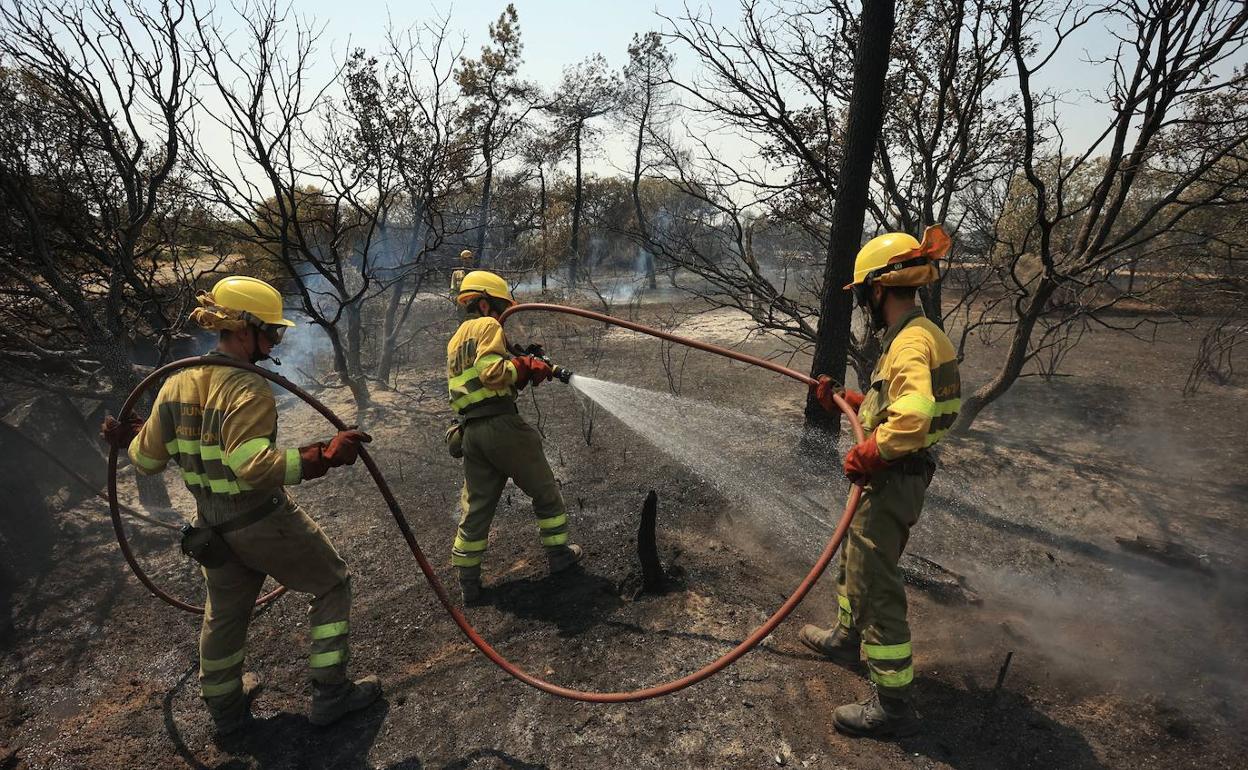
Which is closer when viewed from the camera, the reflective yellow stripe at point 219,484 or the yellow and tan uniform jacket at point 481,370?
the reflective yellow stripe at point 219,484

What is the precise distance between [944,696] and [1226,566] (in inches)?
137

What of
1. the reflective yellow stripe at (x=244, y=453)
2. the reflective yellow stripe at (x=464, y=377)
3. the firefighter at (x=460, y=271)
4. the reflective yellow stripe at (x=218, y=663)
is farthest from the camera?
the firefighter at (x=460, y=271)

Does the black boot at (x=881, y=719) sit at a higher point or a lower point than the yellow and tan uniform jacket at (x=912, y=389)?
lower

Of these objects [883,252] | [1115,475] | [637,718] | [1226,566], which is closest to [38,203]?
[637,718]

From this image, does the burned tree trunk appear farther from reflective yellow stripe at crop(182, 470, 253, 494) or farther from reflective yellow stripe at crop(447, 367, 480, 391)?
reflective yellow stripe at crop(182, 470, 253, 494)

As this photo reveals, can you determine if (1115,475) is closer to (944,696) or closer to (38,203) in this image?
(944,696)

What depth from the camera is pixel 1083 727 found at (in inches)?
116

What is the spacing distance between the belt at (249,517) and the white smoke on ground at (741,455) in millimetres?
2973

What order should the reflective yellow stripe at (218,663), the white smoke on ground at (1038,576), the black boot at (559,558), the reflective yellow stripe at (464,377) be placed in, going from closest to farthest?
the reflective yellow stripe at (218,663) < the white smoke on ground at (1038,576) < the reflective yellow stripe at (464,377) < the black boot at (559,558)

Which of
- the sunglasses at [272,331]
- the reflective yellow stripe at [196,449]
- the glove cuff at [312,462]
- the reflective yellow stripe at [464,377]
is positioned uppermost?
the sunglasses at [272,331]

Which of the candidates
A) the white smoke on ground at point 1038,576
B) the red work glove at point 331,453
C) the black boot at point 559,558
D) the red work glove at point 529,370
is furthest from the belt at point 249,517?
the white smoke on ground at point 1038,576

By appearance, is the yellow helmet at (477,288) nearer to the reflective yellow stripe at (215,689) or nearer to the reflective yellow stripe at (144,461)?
the reflective yellow stripe at (144,461)

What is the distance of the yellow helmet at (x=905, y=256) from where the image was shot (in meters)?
2.94

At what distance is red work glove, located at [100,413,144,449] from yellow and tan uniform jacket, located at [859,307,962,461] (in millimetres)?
4034
